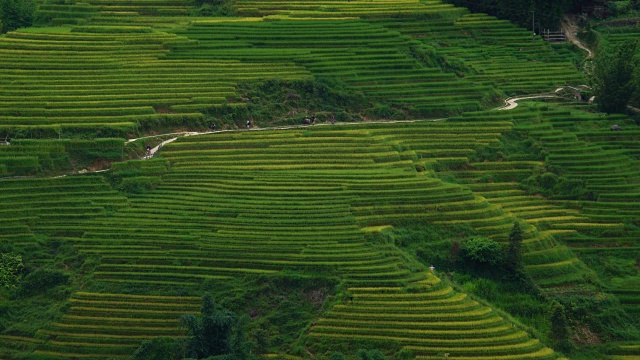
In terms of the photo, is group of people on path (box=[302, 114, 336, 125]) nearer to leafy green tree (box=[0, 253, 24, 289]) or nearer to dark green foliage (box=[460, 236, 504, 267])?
dark green foliage (box=[460, 236, 504, 267])

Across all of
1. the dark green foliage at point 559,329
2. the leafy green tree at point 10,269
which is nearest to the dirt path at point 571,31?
the dark green foliage at point 559,329

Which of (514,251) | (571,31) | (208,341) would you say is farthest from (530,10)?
(208,341)

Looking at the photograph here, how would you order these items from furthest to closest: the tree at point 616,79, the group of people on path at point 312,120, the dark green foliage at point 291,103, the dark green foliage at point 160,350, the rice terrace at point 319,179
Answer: the tree at point 616,79 < the dark green foliage at point 291,103 < the group of people on path at point 312,120 < the rice terrace at point 319,179 < the dark green foliage at point 160,350

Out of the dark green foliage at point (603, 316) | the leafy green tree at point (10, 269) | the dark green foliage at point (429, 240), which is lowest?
the dark green foliage at point (603, 316)

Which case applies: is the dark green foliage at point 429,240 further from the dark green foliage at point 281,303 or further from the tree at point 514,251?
the dark green foliage at point 281,303

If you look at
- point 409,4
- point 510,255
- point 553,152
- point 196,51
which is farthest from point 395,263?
point 409,4

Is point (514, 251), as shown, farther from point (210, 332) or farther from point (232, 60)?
point (232, 60)
